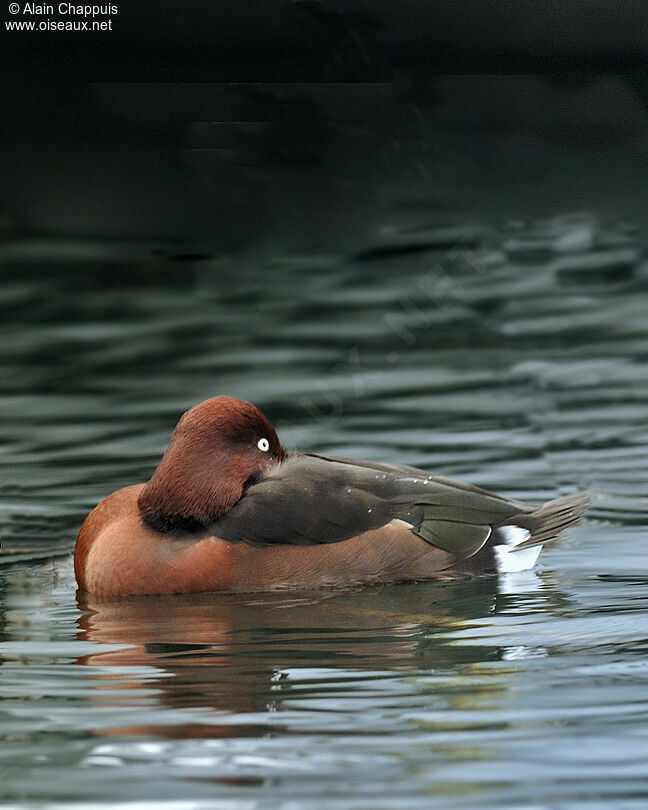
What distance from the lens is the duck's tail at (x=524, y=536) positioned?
26.7 feet

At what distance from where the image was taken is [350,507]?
7.92 m

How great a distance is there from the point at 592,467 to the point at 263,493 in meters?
2.73

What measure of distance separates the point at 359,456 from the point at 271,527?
7.71 feet

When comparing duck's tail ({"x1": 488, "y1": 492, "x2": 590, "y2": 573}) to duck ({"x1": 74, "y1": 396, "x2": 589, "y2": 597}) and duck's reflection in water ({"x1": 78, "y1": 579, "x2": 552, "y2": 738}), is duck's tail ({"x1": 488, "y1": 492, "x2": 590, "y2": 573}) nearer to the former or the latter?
duck ({"x1": 74, "y1": 396, "x2": 589, "y2": 597})

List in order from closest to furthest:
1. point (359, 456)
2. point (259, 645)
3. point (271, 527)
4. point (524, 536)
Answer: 1. point (259, 645)
2. point (271, 527)
3. point (524, 536)
4. point (359, 456)

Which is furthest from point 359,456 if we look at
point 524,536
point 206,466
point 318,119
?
point 318,119

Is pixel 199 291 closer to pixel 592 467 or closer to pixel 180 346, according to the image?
pixel 180 346

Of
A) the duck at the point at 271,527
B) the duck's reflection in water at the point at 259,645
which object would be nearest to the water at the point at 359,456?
the duck's reflection in water at the point at 259,645

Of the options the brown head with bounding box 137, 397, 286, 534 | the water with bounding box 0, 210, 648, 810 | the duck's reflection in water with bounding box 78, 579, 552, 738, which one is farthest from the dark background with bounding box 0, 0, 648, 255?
the duck's reflection in water with bounding box 78, 579, 552, 738

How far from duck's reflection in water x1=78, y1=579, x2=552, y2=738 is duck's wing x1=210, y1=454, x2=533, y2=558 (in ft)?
0.92

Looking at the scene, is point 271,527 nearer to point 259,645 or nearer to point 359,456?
point 259,645

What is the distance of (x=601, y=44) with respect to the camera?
1493 cm

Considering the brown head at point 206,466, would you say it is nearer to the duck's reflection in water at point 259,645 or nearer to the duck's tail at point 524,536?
the duck's reflection in water at point 259,645

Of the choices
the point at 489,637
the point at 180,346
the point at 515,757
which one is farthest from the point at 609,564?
the point at 180,346
